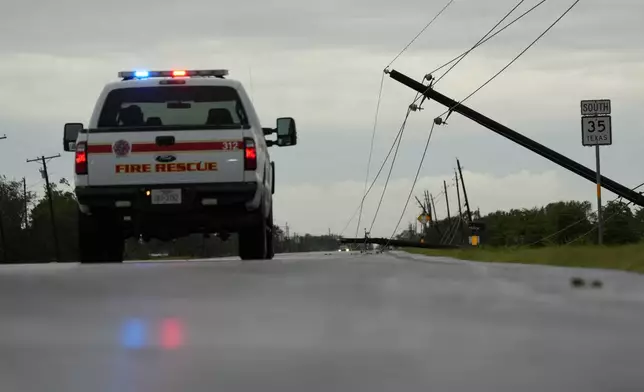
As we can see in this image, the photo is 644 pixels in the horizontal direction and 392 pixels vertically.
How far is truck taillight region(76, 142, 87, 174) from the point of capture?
12.5 m

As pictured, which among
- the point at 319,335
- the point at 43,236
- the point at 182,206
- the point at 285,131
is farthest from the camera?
the point at 43,236

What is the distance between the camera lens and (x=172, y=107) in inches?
542

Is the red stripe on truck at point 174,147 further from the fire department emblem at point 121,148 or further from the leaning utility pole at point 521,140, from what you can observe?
the leaning utility pole at point 521,140

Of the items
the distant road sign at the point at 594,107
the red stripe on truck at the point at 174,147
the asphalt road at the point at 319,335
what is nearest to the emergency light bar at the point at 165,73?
the red stripe on truck at the point at 174,147

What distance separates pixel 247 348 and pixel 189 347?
0.73 ft

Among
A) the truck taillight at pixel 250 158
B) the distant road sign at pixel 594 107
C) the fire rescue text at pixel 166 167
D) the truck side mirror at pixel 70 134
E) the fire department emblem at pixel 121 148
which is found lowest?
the fire rescue text at pixel 166 167

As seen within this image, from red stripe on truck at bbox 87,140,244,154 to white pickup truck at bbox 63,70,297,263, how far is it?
1 cm

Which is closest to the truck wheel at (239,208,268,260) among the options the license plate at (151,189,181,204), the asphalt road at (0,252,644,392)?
the license plate at (151,189,181,204)

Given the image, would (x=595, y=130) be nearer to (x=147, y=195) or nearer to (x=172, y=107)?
(x=172, y=107)

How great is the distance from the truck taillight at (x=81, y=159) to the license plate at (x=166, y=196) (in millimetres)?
Result: 859

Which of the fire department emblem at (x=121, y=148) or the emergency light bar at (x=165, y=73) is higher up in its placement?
the emergency light bar at (x=165, y=73)

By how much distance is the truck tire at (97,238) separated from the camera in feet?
42.4

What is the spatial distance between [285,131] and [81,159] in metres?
3.52

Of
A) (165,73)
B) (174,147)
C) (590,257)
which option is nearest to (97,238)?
(174,147)
